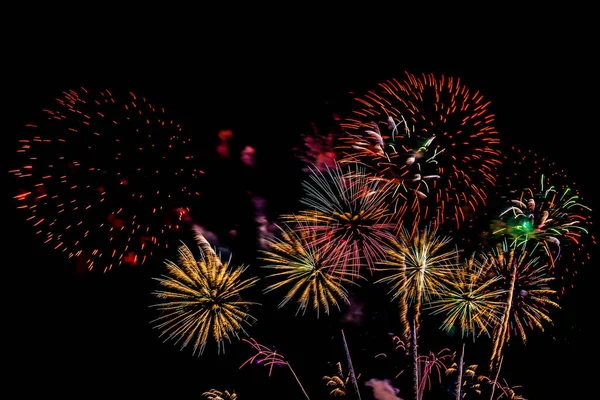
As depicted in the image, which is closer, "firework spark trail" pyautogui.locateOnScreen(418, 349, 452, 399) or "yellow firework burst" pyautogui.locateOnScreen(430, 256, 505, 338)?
"yellow firework burst" pyautogui.locateOnScreen(430, 256, 505, 338)

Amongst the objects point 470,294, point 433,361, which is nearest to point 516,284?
point 470,294

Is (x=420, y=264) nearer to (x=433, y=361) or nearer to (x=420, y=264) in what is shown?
(x=420, y=264)

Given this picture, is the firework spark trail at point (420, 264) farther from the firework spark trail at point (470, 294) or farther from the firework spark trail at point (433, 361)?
the firework spark trail at point (433, 361)

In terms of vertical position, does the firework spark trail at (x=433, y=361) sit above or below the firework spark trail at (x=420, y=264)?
below

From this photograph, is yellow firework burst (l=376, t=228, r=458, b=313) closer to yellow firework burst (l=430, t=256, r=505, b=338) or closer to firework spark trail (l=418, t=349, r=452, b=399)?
yellow firework burst (l=430, t=256, r=505, b=338)

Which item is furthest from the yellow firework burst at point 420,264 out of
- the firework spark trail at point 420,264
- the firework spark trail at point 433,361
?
the firework spark trail at point 433,361

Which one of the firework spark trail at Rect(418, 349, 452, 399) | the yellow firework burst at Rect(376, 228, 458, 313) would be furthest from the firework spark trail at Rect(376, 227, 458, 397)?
the firework spark trail at Rect(418, 349, 452, 399)

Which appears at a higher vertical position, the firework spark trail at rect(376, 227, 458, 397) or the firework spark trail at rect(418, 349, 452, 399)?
the firework spark trail at rect(376, 227, 458, 397)

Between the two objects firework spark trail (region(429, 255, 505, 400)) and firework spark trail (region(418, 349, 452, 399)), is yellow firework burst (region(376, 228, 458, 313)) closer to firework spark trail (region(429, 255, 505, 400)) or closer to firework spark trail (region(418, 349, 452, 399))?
firework spark trail (region(429, 255, 505, 400))

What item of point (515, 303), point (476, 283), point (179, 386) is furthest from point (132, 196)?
point (179, 386)

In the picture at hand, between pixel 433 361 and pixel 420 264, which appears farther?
pixel 433 361

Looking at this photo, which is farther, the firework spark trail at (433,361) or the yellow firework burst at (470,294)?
the firework spark trail at (433,361)
